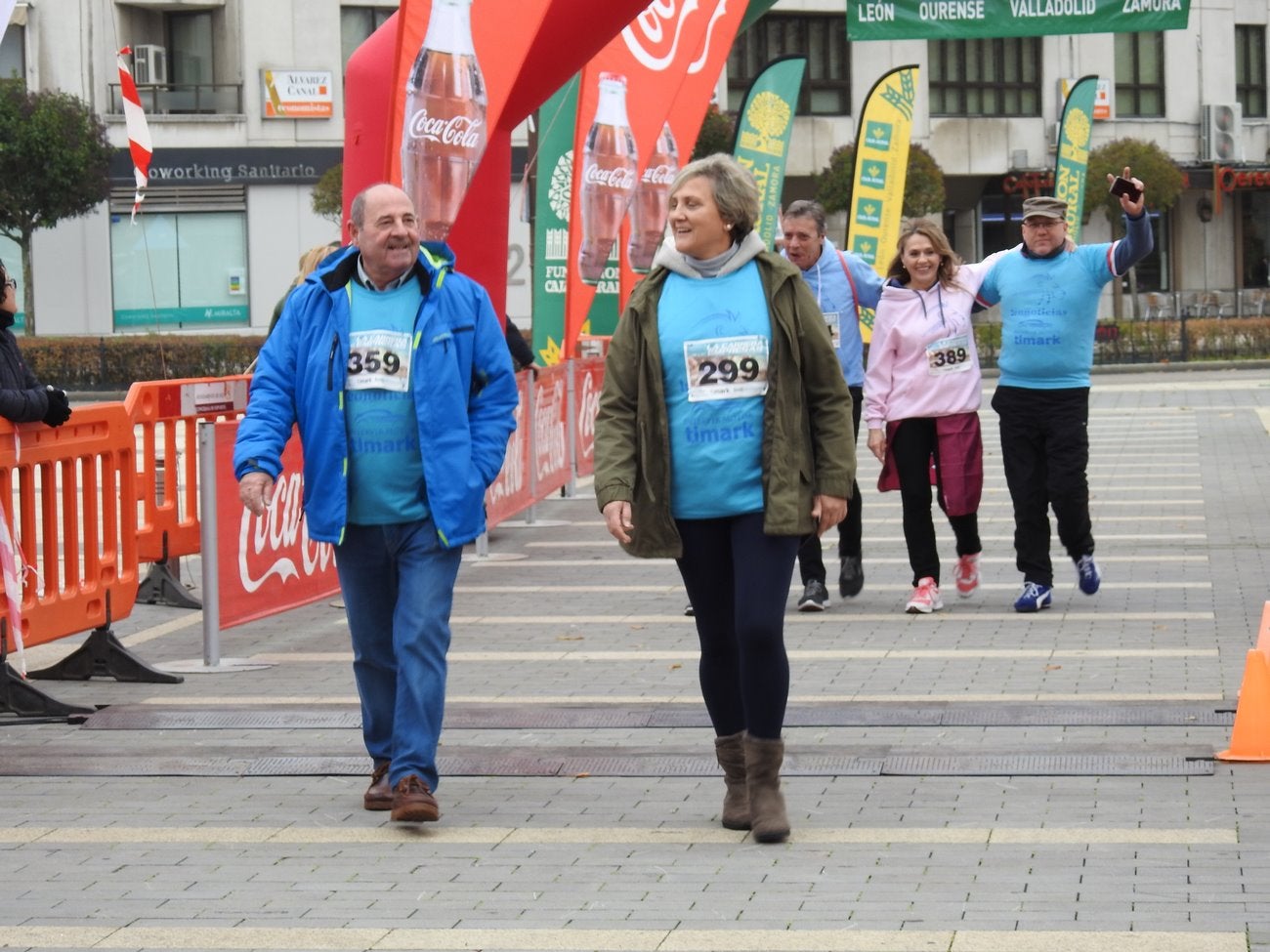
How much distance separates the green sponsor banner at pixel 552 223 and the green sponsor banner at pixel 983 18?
8.48 ft

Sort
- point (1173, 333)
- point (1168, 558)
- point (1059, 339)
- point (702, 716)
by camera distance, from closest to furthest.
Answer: point (702, 716) → point (1059, 339) → point (1168, 558) → point (1173, 333)

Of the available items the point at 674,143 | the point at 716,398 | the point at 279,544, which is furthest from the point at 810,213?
the point at 674,143

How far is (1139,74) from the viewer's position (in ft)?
177

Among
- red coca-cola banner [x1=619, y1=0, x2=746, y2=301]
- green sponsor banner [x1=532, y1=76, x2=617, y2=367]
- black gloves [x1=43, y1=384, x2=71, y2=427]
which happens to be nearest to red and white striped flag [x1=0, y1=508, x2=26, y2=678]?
black gloves [x1=43, y1=384, x2=71, y2=427]

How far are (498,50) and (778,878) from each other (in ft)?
19.4

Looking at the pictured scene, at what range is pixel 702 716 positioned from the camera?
24.9ft

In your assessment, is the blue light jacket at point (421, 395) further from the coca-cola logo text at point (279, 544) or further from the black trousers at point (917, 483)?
the black trousers at point (917, 483)

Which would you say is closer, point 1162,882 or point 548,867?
point 1162,882

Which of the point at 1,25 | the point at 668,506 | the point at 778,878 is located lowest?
the point at 778,878

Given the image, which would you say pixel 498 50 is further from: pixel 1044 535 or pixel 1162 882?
pixel 1162 882

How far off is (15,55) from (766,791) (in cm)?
4340

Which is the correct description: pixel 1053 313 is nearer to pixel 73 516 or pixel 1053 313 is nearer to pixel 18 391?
pixel 73 516

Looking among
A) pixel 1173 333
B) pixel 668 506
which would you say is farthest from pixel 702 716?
pixel 1173 333

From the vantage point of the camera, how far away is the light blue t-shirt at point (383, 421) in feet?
20.0
